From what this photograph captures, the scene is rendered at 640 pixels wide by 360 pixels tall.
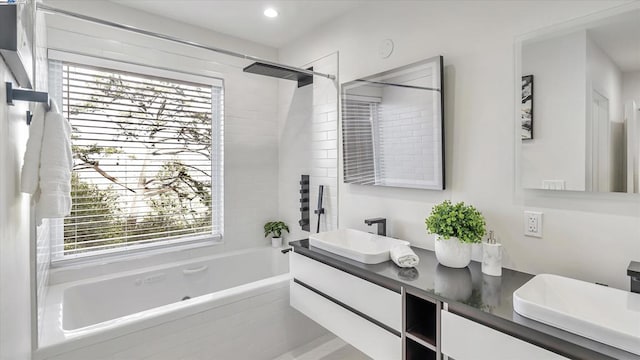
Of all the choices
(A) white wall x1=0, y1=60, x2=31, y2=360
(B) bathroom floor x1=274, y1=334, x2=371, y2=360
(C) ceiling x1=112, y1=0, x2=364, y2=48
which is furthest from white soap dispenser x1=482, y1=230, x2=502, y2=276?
(C) ceiling x1=112, y1=0, x2=364, y2=48

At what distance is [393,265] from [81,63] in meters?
2.58

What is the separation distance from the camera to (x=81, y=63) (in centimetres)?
239

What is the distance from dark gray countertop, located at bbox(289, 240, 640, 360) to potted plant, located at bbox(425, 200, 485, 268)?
0.19 feet

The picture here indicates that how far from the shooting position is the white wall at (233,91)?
8.13 feet

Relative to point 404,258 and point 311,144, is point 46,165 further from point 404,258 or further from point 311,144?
point 311,144

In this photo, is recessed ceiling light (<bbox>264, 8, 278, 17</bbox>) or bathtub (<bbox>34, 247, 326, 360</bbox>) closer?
bathtub (<bbox>34, 247, 326, 360</bbox>)

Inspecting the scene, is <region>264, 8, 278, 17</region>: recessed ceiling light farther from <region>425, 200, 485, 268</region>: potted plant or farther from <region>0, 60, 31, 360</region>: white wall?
<region>425, 200, 485, 268</region>: potted plant

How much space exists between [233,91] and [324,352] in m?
2.39

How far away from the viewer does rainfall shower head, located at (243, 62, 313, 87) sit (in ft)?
8.29

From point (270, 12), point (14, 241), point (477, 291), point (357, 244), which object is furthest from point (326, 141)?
point (14, 241)

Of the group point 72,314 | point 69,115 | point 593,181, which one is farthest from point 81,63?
point 593,181

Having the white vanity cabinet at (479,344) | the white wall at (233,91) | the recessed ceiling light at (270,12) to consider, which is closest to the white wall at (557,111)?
the white vanity cabinet at (479,344)

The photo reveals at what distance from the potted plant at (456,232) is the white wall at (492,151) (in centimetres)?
18

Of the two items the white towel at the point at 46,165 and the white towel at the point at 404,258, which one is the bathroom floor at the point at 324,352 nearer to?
the white towel at the point at 404,258
